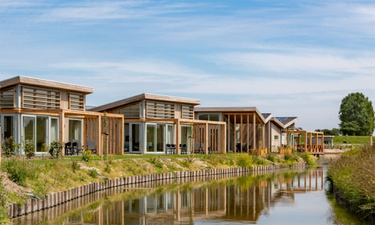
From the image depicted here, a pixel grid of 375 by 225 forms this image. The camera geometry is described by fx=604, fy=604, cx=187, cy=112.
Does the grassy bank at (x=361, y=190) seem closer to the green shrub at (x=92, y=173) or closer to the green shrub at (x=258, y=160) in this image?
the green shrub at (x=92, y=173)

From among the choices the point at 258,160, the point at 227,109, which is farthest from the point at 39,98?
the point at 227,109

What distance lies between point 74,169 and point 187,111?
70.1 ft

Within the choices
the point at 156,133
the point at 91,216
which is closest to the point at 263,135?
the point at 156,133

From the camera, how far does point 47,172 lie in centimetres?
2100

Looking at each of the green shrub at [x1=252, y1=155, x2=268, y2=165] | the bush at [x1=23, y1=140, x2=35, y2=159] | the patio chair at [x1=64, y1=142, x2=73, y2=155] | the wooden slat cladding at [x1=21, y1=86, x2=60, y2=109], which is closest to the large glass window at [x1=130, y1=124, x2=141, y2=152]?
the patio chair at [x1=64, y1=142, x2=73, y2=155]

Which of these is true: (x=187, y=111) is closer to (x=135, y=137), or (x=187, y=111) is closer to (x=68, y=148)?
(x=135, y=137)

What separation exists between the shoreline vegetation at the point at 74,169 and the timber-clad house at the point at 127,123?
2.70m

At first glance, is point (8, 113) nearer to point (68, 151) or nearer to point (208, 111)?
point (68, 151)

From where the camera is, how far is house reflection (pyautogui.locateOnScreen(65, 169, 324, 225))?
1739 cm

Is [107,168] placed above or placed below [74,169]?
below

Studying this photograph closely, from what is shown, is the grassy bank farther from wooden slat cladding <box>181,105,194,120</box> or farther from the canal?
wooden slat cladding <box>181,105,194,120</box>

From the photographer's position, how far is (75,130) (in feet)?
114

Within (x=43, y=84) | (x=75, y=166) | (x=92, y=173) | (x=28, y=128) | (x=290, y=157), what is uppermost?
(x=43, y=84)

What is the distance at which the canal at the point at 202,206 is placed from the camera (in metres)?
17.1
